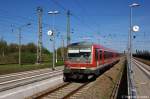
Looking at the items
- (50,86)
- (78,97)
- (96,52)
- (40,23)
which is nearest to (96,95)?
(78,97)

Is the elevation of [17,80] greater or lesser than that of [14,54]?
lesser

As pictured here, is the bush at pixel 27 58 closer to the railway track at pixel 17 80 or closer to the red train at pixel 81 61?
the railway track at pixel 17 80

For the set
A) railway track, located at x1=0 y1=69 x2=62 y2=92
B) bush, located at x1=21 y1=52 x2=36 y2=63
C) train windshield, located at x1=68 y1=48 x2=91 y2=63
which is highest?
train windshield, located at x1=68 y1=48 x2=91 y2=63

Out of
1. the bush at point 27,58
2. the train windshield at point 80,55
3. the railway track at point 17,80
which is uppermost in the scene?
the train windshield at point 80,55

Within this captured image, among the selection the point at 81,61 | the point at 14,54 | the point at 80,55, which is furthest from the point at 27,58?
the point at 81,61

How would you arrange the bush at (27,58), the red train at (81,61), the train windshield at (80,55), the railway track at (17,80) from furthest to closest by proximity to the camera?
the bush at (27,58) < the train windshield at (80,55) < the red train at (81,61) < the railway track at (17,80)

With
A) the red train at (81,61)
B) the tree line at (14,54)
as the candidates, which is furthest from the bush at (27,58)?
the red train at (81,61)

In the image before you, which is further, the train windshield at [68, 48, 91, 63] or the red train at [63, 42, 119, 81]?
the train windshield at [68, 48, 91, 63]

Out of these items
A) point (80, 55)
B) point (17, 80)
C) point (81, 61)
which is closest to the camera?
point (81, 61)

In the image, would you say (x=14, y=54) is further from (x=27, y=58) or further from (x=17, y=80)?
(x=17, y=80)

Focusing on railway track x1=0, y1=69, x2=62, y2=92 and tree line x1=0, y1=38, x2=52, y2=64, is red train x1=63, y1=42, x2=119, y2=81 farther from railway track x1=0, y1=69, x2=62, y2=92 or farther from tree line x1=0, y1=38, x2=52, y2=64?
tree line x1=0, y1=38, x2=52, y2=64

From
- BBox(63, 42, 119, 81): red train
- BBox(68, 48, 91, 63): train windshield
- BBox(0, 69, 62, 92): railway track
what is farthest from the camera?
BBox(68, 48, 91, 63): train windshield

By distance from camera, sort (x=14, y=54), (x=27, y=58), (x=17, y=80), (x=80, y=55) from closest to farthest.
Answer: (x=80, y=55) → (x=17, y=80) → (x=27, y=58) → (x=14, y=54)

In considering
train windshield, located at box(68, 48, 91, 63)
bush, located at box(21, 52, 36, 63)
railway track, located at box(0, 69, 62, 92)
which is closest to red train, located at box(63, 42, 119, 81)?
train windshield, located at box(68, 48, 91, 63)
